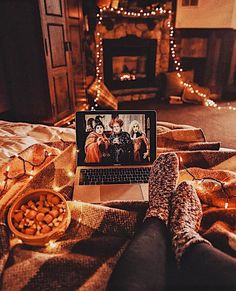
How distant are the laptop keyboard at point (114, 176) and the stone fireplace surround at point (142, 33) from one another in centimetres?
288

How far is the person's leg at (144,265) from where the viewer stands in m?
0.52

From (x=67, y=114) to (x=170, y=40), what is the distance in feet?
6.80

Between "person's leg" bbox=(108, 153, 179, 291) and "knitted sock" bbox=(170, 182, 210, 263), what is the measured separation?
2cm

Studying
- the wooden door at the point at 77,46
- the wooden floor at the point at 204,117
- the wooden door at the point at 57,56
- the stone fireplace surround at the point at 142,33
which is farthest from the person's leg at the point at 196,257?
the stone fireplace surround at the point at 142,33

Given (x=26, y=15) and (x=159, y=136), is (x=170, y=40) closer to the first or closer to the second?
(x=26, y=15)

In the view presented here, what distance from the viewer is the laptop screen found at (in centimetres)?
101

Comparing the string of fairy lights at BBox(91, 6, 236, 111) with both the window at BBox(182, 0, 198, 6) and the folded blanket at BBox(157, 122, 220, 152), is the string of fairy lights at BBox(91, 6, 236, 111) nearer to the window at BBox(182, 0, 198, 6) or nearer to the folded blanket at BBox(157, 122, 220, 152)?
the window at BBox(182, 0, 198, 6)

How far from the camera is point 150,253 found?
1.94 ft

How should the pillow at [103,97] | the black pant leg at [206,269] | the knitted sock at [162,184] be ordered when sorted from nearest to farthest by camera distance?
the black pant leg at [206,269], the knitted sock at [162,184], the pillow at [103,97]

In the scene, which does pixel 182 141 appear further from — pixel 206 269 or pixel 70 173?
pixel 206 269

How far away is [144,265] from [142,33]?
11.9ft

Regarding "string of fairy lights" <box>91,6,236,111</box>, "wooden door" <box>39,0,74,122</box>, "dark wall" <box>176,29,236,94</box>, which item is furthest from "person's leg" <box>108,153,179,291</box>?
"dark wall" <box>176,29,236,94</box>

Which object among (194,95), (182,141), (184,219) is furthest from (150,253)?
(194,95)

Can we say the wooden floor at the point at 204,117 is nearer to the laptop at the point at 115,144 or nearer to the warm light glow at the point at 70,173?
the laptop at the point at 115,144
